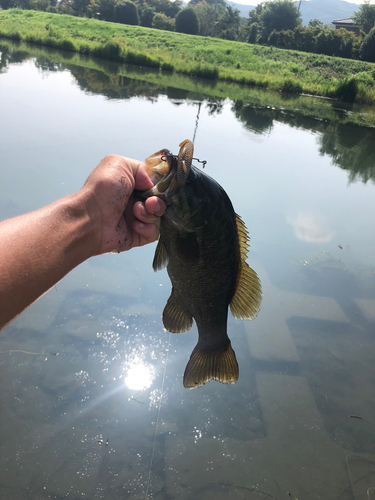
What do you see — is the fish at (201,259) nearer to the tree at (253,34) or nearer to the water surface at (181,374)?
the water surface at (181,374)

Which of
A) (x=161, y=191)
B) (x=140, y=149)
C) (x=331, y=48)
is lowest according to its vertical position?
(x=140, y=149)

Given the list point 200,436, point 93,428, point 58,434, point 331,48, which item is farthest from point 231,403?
point 331,48

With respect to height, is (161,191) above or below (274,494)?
above

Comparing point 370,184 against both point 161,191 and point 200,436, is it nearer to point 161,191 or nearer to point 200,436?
point 200,436

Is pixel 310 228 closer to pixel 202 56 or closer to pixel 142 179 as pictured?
pixel 142 179

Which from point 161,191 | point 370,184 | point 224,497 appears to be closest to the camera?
point 161,191

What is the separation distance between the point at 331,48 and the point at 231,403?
4653cm

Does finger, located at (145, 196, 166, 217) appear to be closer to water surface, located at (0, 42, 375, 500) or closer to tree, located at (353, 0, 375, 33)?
water surface, located at (0, 42, 375, 500)

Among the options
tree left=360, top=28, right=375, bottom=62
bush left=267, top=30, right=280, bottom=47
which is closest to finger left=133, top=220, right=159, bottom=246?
tree left=360, top=28, right=375, bottom=62

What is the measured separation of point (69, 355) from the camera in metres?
3.41

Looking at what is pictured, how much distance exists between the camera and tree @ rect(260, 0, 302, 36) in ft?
164

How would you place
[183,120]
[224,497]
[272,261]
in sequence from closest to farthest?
[224,497]
[272,261]
[183,120]

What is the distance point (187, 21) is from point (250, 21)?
41.4 feet

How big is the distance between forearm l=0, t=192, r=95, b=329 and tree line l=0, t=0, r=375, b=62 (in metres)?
44.9
